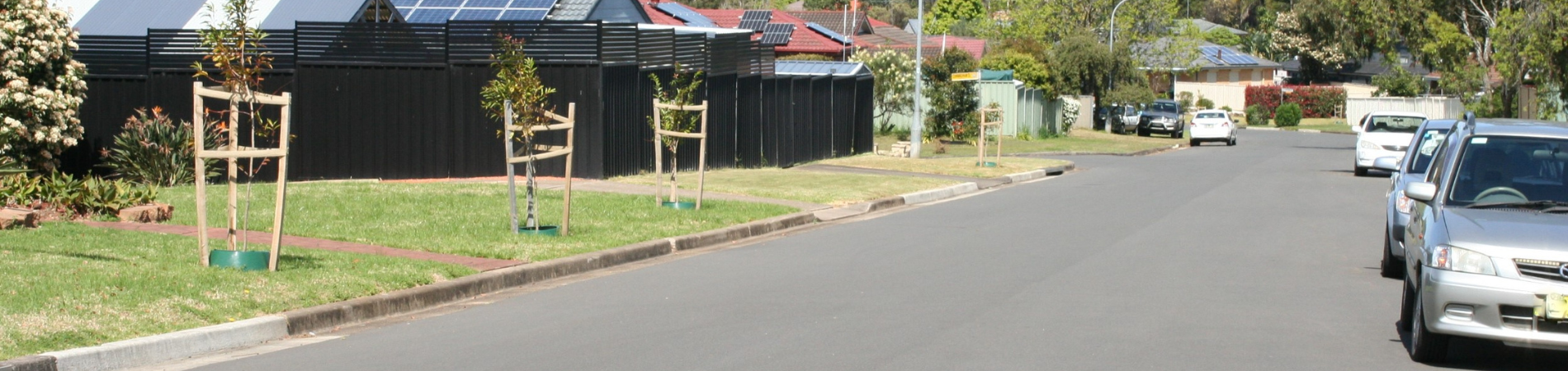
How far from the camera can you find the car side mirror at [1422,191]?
797 centimetres

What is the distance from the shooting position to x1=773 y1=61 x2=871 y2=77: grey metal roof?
32625 mm

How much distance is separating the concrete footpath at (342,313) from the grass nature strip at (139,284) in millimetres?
142

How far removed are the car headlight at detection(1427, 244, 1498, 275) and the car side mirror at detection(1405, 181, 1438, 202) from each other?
0.71m

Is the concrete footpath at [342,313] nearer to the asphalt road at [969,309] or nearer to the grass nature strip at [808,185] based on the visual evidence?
the asphalt road at [969,309]

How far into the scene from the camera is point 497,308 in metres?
10.1

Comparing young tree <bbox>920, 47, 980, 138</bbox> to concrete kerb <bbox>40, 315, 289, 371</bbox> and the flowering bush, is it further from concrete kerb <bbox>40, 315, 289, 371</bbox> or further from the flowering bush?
concrete kerb <bbox>40, 315, 289, 371</bbox>

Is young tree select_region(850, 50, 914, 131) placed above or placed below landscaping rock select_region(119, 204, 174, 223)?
above

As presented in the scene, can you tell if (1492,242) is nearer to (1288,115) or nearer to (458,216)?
(458,216)

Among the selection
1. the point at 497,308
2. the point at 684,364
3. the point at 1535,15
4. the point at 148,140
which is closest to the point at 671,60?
the point at 148,140

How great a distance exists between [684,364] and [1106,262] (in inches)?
242

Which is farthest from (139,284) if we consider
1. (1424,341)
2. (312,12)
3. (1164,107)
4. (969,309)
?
(1164,107)

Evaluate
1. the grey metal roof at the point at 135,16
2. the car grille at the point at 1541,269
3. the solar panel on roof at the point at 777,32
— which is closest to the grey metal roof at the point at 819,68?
the grey metal roof at the point at 135,16

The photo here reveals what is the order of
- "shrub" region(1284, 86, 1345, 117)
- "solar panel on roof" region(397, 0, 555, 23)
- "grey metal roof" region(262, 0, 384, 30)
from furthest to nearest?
"shrub" region(1284, 86, 1345, 117), "solar panel on roof" region(397, 0, 555, 23), "grey metal roof" region(262, 0, 384, 30)

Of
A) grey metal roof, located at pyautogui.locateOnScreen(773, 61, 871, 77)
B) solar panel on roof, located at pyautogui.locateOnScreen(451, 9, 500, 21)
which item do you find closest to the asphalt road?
solar panel on roof, located at pyautogui.locateOnScreen(451, 9, 500, 21)
